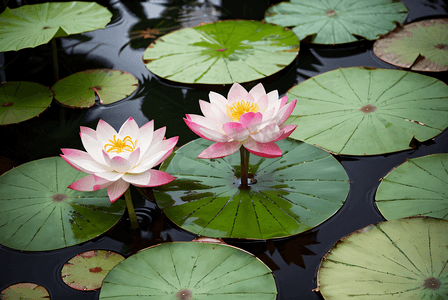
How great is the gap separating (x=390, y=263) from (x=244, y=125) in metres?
0.74

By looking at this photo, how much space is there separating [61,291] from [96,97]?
1.44 metres

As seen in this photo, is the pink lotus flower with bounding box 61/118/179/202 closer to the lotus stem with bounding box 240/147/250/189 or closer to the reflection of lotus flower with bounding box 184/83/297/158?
the reflection of lotus flower with bounding box 184/83/297/158

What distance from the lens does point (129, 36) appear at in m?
3.20

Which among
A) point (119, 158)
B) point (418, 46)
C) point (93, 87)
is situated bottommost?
point (119, 158)

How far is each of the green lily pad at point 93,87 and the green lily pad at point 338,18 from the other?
1356mm

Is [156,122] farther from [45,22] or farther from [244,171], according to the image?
[45,22]

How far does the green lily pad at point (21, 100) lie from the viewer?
7.72 feet

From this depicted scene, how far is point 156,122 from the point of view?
229 cm

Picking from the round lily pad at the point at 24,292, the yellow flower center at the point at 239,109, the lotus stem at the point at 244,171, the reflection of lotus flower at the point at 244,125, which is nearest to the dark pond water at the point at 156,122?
the round lily pad at the point at 24,292

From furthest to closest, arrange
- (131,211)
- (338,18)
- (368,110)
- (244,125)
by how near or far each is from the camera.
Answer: (338,18) < (368,110) < (131,211) < (244,125)

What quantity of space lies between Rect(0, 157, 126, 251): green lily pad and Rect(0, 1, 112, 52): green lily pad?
98cm


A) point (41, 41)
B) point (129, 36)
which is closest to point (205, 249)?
point (41, 41)

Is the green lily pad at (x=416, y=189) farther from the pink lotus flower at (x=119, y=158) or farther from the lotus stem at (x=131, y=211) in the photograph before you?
the lotus stem at (x=131, y=211)

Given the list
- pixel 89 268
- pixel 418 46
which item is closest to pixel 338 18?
pixel 418 46
